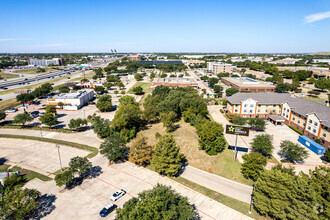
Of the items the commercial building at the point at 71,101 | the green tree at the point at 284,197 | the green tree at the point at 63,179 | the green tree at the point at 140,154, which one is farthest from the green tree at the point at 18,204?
the commercial building at the point at 71,101

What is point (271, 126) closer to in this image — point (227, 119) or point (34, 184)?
point (227, 119)

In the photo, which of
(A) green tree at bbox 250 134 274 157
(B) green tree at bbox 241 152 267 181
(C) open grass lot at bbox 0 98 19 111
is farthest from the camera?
(C) open grass lot at bbox 0 98 19 111

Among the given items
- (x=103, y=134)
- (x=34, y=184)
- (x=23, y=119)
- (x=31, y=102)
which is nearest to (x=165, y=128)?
(x=103, y=134)

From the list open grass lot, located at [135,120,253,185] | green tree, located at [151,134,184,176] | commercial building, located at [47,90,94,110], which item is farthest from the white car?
commercial building, located at [47,90,94,110]

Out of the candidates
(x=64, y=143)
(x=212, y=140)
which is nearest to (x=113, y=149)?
(x=64, y=143)

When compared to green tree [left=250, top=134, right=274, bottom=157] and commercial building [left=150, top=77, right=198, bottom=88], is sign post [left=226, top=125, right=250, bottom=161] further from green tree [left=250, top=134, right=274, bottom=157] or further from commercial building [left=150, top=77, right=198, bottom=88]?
commercial building [left=150, top=77, right=198, bottom=88]

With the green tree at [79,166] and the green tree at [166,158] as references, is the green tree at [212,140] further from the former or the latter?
the green tree at [79,166]

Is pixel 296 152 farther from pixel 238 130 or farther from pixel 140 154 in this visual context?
pixel 140 154
